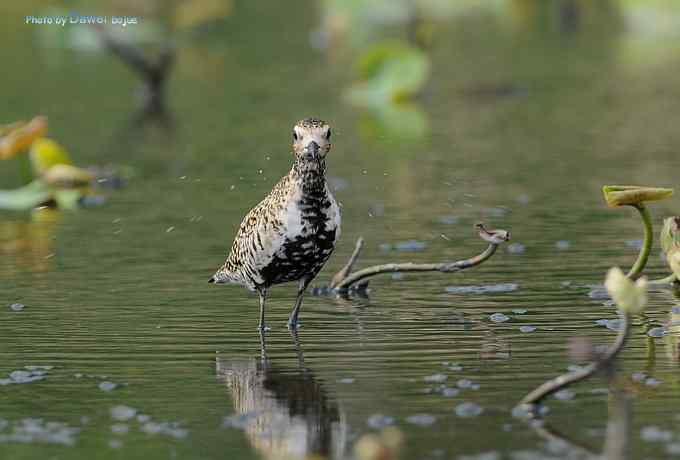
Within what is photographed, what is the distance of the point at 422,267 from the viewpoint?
8.52 m

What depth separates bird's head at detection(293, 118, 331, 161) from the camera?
743 centimetres

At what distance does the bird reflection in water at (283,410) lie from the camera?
601 centimetres

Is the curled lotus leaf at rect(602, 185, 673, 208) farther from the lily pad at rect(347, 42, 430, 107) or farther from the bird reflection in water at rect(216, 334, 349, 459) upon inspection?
the lily pad at rect(347, 42, 430, 107)

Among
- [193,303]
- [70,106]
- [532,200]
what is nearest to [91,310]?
[193,303]

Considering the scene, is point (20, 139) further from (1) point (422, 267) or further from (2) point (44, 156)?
(1) point (422, 267)

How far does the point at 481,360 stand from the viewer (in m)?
7.26

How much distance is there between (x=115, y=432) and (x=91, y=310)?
2538 millimetres

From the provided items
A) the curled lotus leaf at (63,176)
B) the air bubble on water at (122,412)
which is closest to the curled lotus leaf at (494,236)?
the air bubble on water at (122,412)

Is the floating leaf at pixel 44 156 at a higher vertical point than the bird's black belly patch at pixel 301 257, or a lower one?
higher

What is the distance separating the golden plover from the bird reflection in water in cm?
47

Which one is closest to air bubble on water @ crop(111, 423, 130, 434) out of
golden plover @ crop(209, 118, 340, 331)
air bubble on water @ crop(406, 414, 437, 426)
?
air bubble on water @ crop(406, 414, 437, 426)

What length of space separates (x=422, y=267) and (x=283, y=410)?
2142 millimetres

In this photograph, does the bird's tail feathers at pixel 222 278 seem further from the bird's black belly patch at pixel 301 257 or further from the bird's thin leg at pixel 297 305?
the bird's black belly patch at pixel 301 257

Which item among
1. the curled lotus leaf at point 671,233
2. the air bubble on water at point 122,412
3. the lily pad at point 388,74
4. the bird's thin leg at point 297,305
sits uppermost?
the lily pad at point 388,74
